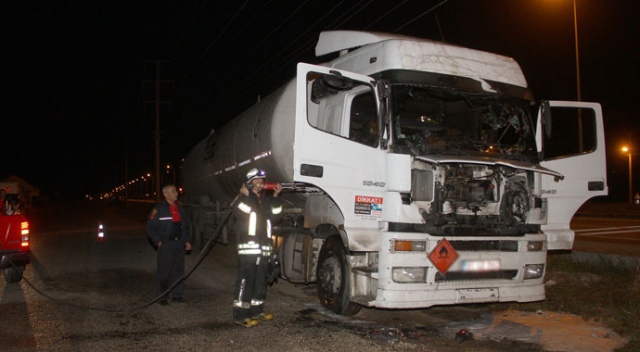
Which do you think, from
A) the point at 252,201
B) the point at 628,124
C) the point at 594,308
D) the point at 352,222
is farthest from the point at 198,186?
the point at 628,124

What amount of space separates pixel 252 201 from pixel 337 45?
2.92 metres

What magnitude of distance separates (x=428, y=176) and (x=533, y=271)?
181 centimetres

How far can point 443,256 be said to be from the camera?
19.8 ft

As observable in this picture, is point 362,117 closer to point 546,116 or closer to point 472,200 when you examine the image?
point 472,200

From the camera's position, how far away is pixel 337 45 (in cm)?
830

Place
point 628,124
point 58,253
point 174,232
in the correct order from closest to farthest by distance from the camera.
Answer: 1. point 174,232
2. point 58,253
3. point 628,124

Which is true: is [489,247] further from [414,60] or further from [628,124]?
[628,124]

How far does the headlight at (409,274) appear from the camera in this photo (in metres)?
5.94

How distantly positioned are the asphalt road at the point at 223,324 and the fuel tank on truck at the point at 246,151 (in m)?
2.05

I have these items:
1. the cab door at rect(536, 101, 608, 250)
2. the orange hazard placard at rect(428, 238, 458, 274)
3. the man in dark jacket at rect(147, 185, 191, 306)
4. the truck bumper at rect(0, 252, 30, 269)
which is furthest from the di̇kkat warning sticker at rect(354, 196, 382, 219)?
the truck bumper at rect(0, 252, 30, 269)

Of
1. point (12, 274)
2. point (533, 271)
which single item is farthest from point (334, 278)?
point (12, 274)

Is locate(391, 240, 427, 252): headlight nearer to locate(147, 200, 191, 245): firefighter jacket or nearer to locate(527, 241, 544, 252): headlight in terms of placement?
locate(527, 241, 544, 252): headlight

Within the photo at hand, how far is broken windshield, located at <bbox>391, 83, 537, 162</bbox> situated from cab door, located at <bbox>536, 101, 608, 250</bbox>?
0.84 feet

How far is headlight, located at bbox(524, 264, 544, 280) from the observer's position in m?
6.55
